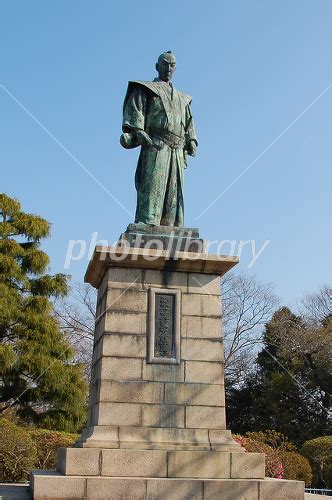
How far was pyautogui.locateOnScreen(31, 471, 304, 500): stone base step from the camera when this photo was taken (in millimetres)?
6559

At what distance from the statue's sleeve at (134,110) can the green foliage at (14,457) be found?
25.7ft

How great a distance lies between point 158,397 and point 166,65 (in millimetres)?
4949

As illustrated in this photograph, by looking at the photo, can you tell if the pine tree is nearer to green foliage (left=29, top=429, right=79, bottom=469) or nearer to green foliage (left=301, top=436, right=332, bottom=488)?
green foliage (left=29, top=429, right=79, bottom=469)

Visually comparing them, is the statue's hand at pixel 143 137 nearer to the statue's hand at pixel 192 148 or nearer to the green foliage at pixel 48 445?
the statue's hand at pixel 192 148

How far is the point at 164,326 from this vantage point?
7.83 m

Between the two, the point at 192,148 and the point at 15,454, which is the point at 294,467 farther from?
the point at 192,148

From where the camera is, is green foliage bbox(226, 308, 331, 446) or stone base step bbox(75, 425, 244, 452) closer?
stone base step bbox(75, 425, 244, 452)

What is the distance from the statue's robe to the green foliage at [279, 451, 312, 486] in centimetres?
1023

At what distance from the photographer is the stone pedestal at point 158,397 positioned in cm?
684

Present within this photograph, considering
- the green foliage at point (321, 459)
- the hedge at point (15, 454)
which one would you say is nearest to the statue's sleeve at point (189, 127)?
the hedge at point (15, 454)

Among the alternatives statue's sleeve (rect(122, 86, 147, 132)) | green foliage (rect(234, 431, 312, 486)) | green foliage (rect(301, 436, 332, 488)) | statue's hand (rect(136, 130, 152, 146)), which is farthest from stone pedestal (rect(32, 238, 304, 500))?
green foliage (rect(301, 436, 332, 488))

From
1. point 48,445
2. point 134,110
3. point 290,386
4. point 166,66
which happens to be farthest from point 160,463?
point 290,386

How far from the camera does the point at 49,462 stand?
14.5m

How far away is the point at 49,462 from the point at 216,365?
8316 millimetres
